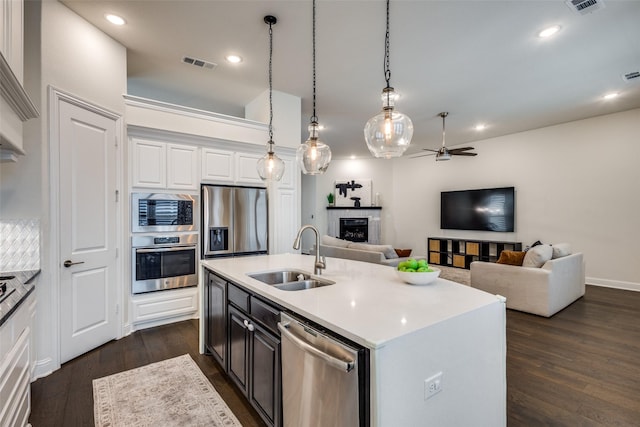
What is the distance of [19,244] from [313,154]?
252 centimetres

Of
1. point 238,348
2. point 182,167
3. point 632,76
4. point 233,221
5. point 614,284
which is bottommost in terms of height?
point 614,284

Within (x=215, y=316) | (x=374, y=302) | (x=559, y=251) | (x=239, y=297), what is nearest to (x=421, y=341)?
(x=374, y=302)

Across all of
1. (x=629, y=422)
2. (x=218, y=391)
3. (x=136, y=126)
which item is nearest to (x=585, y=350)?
(x=629, y=422)

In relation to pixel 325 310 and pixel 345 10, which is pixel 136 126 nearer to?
pixel 345 10

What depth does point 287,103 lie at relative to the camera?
15.1 ft

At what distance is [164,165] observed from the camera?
368 centimetres

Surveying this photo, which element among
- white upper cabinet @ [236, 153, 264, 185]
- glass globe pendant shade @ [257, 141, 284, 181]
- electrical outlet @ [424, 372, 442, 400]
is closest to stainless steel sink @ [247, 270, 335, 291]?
electrical outlet @ [424, 372, 442, 400]

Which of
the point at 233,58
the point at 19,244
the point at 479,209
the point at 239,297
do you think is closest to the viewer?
the point at 239,297

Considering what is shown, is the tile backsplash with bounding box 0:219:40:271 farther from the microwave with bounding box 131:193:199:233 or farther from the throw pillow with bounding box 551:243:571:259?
the throw pillow with bounding box 551:243:571:259

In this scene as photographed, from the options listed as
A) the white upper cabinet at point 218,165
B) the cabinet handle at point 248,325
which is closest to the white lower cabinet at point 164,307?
the white upper cabinet at point 218,165

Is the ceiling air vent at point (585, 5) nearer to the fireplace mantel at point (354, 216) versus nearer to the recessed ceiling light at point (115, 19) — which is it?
the recessed ceiling light at point (115, 19)

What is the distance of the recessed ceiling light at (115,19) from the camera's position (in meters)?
2.86

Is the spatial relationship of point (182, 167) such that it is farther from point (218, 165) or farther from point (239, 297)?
point (239, 297)

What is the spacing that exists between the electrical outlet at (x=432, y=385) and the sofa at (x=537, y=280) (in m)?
3.46
